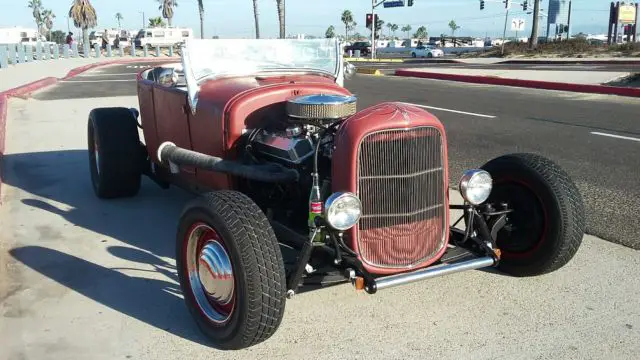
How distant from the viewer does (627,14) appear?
173 ft

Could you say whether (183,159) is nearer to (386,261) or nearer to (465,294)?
(386,261)

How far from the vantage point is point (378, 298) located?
145 inches

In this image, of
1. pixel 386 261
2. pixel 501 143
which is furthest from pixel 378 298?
pixel 501 143

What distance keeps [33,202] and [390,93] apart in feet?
39.7

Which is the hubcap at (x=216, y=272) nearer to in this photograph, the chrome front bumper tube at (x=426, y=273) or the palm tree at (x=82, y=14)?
the chrome front bumper tube at (x=426, y=273)

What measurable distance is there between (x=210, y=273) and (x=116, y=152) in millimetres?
2755

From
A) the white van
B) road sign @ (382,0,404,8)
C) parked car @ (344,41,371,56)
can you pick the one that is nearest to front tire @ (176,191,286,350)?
road sign @ (382,0,404,8)

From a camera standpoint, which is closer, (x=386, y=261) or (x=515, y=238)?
(x=386, y=261)

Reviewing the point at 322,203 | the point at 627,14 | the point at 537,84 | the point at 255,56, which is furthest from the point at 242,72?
the point at 627,14

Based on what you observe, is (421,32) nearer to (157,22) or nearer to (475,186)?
(157,22)

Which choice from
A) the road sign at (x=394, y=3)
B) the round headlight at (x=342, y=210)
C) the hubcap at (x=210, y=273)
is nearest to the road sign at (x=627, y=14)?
the road sign at (x=394, y=3)

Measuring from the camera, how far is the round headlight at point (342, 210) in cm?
296

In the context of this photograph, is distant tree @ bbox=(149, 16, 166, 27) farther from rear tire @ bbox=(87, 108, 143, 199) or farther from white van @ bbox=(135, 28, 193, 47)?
rear tire @ bbox=(87, 108, 143, 199)

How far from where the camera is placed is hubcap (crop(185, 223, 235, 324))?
3105mm
